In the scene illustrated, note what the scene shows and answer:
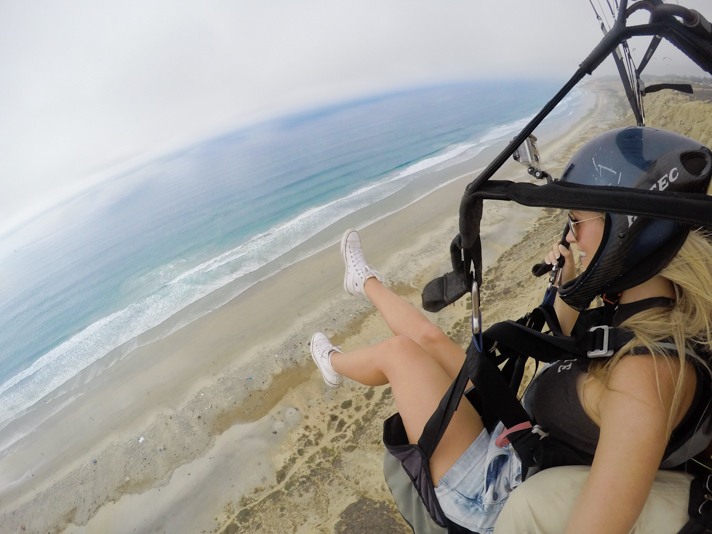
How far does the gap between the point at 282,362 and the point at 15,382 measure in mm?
5957

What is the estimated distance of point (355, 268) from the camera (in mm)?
2877

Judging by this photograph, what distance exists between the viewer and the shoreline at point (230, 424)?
3.57 m

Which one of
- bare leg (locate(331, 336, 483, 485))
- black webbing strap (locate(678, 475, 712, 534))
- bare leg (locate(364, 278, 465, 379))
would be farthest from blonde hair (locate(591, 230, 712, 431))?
bare leg (locate(364, 278, 465, 379))

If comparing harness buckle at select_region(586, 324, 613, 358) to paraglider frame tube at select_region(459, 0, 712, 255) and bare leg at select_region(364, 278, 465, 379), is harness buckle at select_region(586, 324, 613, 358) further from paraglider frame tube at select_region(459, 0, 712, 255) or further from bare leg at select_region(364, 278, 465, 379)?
bare leg at select_region(364, 278, 465, 379)

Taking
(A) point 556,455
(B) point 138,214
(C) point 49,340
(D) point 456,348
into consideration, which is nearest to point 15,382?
(C) point 49,340

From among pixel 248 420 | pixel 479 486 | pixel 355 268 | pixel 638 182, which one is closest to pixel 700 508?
pixel 479 486

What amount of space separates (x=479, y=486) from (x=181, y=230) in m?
14.2

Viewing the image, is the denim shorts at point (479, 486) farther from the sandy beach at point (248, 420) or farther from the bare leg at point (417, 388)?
the sandy beach at point (248, 420)

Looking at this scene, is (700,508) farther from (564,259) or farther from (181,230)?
(181,230)

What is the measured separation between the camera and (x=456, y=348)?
2215 mm

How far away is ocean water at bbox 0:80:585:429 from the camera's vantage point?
8.40m

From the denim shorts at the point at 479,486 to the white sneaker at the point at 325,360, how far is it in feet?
3.68

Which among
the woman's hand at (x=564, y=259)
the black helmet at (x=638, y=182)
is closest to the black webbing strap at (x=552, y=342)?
the black helmet at (x=638, y=182)

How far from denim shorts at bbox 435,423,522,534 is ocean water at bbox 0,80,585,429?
690cm
